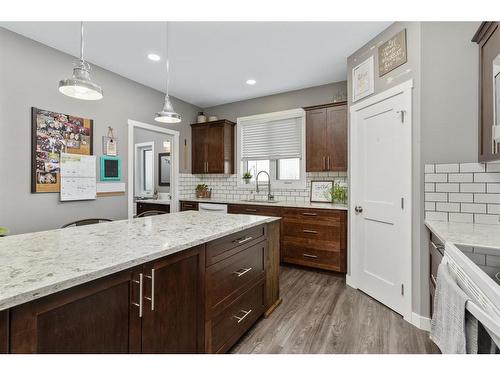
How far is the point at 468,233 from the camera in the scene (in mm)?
1508

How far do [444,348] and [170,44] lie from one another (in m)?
3.27

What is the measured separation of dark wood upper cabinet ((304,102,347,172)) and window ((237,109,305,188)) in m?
0.40

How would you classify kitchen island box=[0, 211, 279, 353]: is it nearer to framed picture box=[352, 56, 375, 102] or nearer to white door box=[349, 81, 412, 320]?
white door box=[349, 81, 412, 320]

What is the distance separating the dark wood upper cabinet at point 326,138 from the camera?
333cm

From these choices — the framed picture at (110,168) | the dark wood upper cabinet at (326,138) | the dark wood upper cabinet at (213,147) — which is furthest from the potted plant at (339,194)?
the framed picture at (110,168)

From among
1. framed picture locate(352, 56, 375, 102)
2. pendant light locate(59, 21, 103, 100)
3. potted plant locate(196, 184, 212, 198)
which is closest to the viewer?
pendant light locate(59, 21, 103, 100)

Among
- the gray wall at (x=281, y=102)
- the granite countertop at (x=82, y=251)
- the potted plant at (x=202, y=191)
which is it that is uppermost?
the gray wall at (x=281, y=102)

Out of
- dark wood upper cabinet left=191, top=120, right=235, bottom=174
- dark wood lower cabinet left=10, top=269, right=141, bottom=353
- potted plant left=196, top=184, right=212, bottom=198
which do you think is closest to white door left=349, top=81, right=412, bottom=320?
dark wood lower cabinet left=10, top=269, right=141, bottom=353

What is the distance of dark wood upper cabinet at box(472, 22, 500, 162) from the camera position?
1.52m

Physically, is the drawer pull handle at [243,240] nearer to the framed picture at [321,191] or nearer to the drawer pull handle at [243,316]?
the drawer pull handle at [243,316]

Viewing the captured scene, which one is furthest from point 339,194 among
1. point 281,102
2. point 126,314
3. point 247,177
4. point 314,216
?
point 126,314

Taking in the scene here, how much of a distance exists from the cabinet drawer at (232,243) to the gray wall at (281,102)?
8.54ft

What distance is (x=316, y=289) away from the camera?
279 cm

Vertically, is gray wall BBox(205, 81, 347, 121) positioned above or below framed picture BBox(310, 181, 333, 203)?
above
